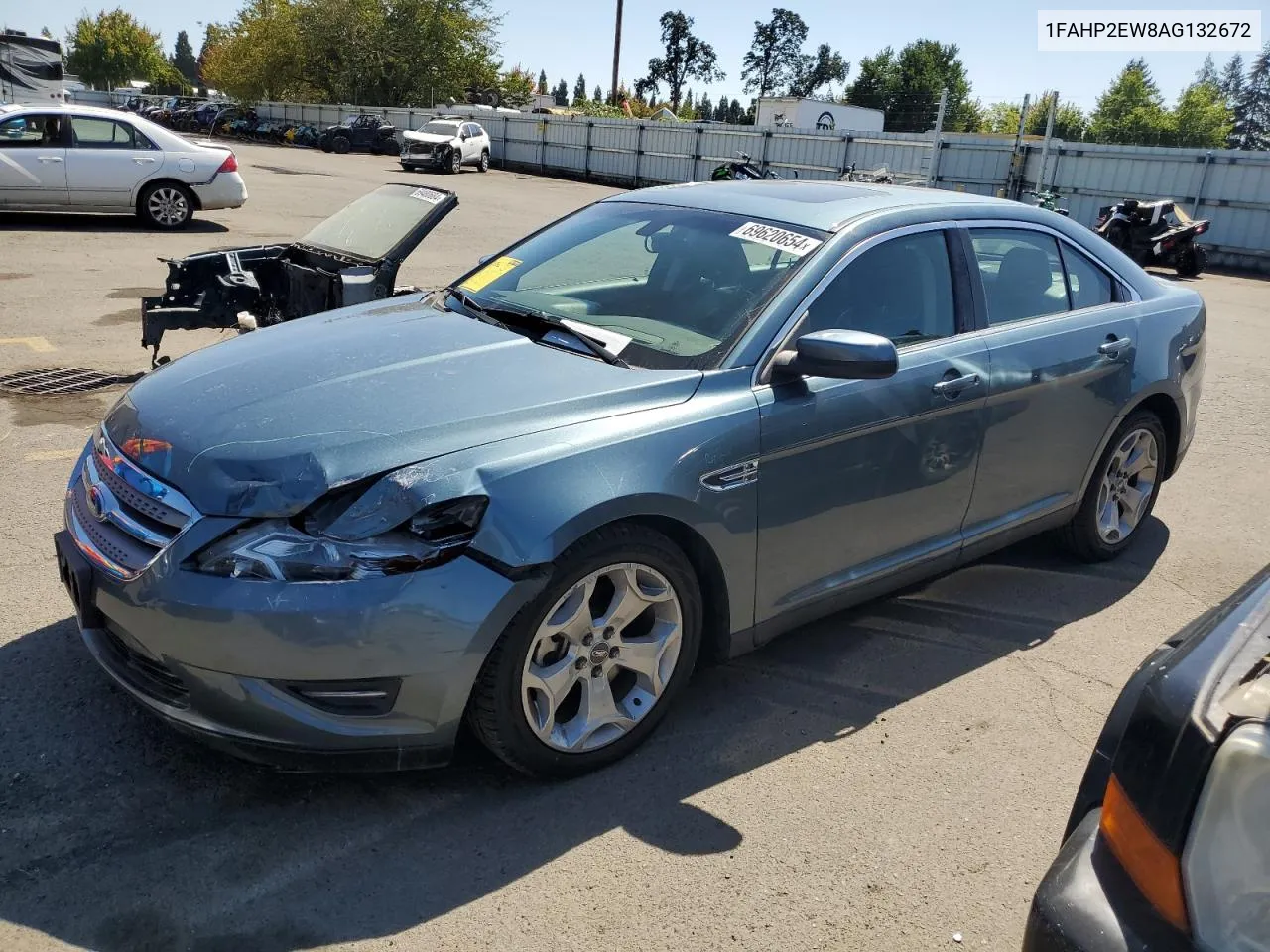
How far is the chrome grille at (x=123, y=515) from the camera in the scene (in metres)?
2.71

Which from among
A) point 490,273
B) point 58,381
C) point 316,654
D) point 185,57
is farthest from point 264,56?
point 185,57

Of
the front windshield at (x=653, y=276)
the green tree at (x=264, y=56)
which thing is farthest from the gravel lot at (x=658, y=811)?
the green tree at (x=264, y=56)

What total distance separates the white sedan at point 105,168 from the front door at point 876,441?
41.8 feet

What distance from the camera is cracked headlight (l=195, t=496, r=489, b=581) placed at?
2.57 metres

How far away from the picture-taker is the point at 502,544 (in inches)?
104

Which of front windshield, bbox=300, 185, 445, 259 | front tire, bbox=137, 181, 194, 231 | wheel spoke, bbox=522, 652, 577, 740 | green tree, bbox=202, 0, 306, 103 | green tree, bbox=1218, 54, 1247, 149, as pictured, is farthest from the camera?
green tree, bbox=1218, 54, 1247, 149

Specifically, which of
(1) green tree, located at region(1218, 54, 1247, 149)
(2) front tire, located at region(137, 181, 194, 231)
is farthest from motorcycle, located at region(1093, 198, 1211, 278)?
(1) green tree, located at region(1218, 54, 1247, 149)

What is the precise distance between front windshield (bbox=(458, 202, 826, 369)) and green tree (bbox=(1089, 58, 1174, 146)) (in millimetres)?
77727

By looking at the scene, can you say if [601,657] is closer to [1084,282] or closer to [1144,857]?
[1144,857]

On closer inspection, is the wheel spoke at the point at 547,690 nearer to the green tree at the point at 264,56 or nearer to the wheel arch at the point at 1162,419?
the wheel arch at the point at 1162,419

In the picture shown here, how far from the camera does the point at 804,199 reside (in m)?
4.00

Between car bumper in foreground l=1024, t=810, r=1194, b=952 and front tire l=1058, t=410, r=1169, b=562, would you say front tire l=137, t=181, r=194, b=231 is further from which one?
car bumper in foreground l=1024, t=810, r=1194, b=952

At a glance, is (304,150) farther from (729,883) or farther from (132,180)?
(729,883)

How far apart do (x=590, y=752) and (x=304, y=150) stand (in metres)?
41.6
